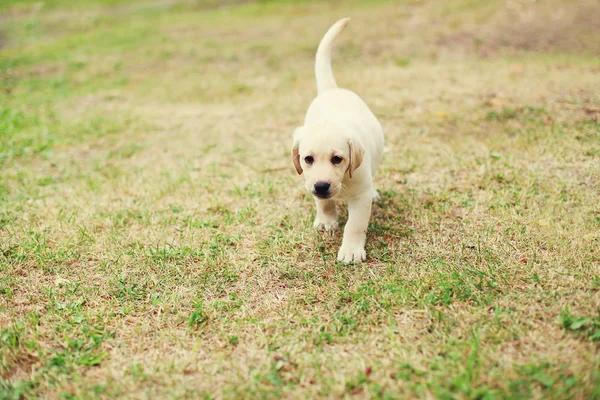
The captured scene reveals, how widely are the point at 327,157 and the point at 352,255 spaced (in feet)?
2.77

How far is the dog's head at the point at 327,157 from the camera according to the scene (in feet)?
10.7

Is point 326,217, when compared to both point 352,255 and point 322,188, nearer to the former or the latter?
point 352,255

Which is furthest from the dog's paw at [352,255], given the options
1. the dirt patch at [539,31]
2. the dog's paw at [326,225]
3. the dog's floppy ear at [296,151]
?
the dirt patch at [539,31]

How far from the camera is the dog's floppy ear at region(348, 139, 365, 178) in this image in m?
A: 3.33

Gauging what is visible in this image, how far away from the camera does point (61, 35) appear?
719 inches

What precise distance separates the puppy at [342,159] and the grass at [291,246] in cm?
22

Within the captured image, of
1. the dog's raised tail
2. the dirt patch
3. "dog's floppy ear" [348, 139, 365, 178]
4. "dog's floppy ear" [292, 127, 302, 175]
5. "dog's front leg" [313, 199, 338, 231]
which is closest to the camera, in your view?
"dog's floppy ear" [348, 139, 365, 178]

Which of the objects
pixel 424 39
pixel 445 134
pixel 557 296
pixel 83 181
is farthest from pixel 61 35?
pixel 557 296

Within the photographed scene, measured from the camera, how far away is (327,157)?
3285mm

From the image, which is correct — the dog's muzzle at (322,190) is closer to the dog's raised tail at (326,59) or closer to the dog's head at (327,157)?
the dog's head at (327,157)

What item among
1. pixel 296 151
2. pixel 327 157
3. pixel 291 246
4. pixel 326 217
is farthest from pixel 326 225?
pixel 327 157

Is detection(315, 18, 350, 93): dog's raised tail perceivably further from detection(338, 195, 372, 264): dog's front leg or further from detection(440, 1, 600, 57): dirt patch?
detection(440, 1, 600, 57): dirt patch

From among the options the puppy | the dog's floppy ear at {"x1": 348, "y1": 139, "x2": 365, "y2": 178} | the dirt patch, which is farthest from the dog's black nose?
the dirt patch

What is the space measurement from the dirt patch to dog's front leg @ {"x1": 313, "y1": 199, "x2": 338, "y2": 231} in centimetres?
799
